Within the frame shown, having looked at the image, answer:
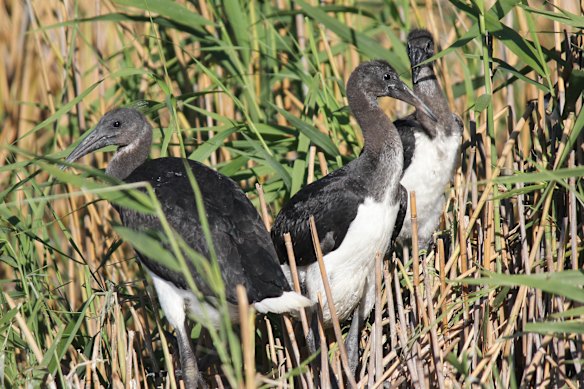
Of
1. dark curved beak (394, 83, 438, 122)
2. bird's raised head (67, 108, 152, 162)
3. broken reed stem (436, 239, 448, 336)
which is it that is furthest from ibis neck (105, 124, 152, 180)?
broken reed stem (436, 239, 448, 336)

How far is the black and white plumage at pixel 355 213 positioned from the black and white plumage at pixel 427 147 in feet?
1.12

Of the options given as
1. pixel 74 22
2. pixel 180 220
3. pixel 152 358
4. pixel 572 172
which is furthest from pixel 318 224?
pixel 74 22

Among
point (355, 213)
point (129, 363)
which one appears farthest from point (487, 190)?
point (129, 363)

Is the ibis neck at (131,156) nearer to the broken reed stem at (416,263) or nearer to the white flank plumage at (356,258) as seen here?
the white flank plumage at (356,258)

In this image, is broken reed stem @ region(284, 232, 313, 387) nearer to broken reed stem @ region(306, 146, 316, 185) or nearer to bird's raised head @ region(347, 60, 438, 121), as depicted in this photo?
broken reed stem @ region(306, 146, 316, 185)

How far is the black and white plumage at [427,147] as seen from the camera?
15.4 feet

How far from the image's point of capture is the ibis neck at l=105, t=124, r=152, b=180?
458cm

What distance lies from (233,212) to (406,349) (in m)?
0.99

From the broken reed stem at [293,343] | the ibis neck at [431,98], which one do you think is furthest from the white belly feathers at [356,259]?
the ibis neck at [431,98]

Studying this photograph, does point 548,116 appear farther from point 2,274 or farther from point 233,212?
point 2,274

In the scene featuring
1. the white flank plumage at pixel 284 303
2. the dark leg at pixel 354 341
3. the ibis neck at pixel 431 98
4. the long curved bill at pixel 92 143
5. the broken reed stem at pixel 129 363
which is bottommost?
the dark leg at pixel 354 341

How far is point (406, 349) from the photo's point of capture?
368 cm

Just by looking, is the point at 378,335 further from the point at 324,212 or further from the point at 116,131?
the point at 116,131

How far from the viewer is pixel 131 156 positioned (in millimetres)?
4586
